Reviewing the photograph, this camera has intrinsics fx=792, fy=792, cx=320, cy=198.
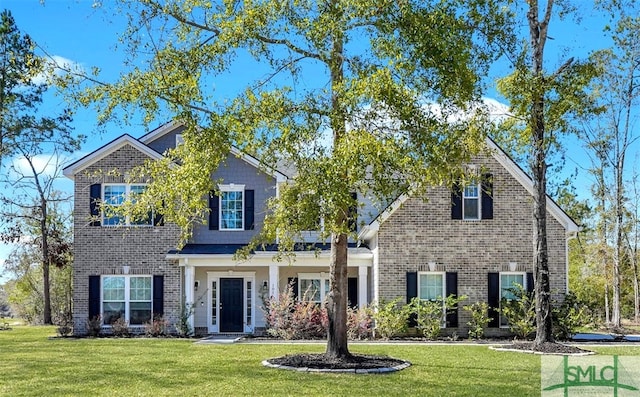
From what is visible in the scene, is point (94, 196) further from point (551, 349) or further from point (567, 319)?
point (567, 319)

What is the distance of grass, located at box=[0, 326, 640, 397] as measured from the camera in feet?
41.9

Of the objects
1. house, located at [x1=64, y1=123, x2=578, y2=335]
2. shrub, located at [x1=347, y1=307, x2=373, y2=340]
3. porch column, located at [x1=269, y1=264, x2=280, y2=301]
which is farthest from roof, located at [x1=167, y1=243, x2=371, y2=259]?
shrub, located at [x1=347, y1=307, x2=373, y2=340]

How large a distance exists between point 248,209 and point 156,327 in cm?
482

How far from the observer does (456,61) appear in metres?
13.9

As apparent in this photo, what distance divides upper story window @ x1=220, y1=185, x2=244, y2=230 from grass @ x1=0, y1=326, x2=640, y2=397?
586cm

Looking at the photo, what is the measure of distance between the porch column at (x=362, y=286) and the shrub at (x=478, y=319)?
3114 millimetres

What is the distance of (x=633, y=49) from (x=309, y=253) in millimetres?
15213

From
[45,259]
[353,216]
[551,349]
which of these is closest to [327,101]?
[353,216]

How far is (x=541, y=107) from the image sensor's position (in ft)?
64.4

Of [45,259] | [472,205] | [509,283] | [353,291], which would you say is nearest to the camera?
[509,283]

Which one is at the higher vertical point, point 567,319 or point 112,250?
point 112,250

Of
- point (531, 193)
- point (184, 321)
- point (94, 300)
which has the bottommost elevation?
point (184, 321)

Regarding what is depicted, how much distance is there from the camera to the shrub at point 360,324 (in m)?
23.0

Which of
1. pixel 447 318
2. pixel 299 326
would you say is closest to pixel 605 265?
pixel 447 318
